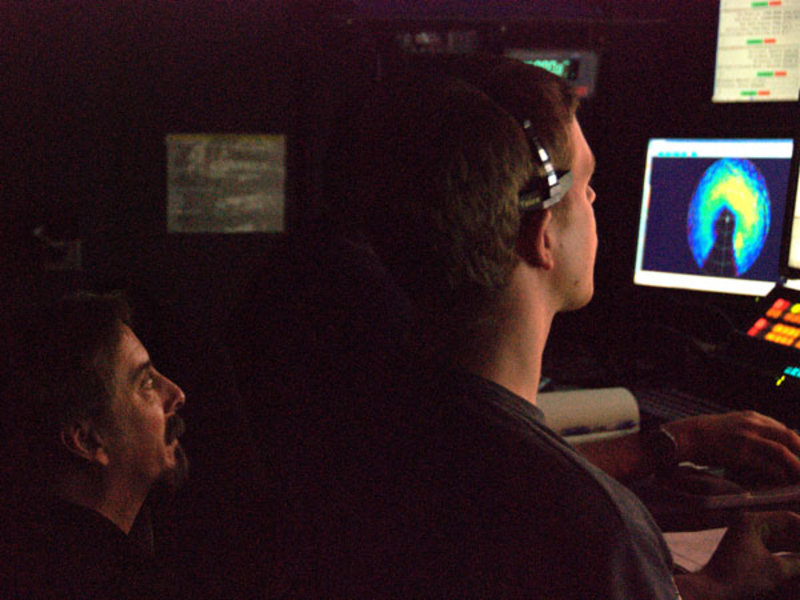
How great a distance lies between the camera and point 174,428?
140 cm

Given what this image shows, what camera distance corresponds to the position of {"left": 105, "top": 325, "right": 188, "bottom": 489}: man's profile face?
1.49 meters

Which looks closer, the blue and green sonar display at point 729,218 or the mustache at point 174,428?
the mustache at point 174,428

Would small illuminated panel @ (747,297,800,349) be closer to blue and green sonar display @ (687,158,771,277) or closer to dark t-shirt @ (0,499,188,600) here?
blue and green sonar display @ (687,158,771,277)

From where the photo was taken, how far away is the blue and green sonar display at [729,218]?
178cm

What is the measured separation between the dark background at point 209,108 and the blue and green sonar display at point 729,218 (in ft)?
0.26

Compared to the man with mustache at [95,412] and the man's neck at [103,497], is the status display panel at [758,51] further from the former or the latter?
the man's neck at [103,497]

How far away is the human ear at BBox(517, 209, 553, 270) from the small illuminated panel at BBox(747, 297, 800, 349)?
0.72 m

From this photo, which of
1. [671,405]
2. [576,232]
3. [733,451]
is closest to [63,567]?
[576,232]

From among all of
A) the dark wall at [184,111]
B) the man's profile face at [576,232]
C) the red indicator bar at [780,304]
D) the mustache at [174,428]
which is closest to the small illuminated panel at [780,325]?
the red indicator bar at [780,304]

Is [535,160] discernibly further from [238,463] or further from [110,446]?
[110,446]

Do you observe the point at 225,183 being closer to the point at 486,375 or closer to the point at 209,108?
the point at 209,108

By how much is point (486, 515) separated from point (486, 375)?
0.52ft

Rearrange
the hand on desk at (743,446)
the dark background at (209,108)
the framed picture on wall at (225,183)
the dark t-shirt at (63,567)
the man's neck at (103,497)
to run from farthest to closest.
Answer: the framed picture on wall at (225,183)
the dark background at (209,108)
the man's neck at (103,497)
the hand on desk at (743,446)
the dark t-shirt at (63,567)

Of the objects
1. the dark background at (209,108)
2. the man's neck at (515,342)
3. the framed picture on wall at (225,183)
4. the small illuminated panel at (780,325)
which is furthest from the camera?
the framed picture on wall at (225,183)
